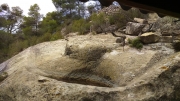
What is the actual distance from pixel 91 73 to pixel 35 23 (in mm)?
10698

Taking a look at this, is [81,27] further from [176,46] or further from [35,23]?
[35,23]

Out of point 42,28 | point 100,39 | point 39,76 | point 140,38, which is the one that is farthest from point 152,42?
point 42,28

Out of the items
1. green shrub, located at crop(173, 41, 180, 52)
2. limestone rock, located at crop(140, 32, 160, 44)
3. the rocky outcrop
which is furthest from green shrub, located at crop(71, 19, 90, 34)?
green shrub, located at crop(173, 41, 180, 52)

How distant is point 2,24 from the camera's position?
17.5 metres

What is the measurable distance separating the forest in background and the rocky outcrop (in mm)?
4747

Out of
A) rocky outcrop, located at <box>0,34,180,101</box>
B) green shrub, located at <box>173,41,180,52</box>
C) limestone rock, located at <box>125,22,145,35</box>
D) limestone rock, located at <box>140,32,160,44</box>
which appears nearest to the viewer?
rocky outcrop, located at <box>0,34,180,101</box>

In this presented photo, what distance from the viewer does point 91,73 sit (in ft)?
30.9

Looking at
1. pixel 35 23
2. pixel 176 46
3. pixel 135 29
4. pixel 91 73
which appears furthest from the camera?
pixel 35 23

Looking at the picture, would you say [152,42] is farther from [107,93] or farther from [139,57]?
[107,93]

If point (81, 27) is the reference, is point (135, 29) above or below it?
below

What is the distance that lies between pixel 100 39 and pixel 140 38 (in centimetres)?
164

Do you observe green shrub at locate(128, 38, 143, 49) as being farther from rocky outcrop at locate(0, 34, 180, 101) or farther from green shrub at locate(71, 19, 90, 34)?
green shrub at locate(71, 19, 90, 34)

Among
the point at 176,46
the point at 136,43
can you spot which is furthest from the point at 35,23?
the point at 176,46

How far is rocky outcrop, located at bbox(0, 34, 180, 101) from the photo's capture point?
7320 millimetres
